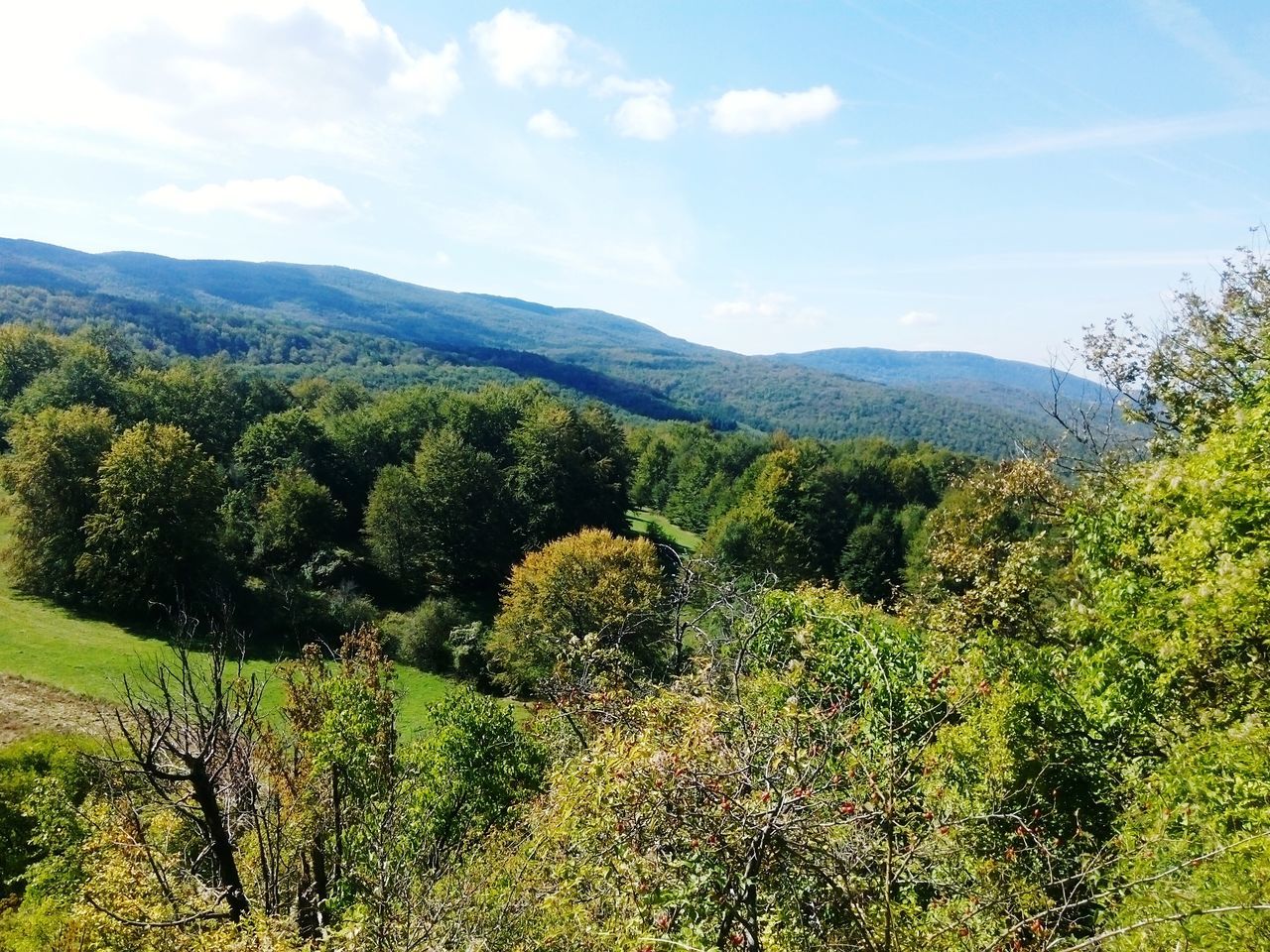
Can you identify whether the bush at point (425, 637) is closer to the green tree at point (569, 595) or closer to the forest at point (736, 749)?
the forest at point (736, 749)

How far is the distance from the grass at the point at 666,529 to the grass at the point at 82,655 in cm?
2803

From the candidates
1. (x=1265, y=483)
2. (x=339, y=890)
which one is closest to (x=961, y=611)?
(x=1265, y=483)

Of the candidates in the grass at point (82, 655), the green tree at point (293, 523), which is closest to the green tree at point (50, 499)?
the grass at point (82, 655)

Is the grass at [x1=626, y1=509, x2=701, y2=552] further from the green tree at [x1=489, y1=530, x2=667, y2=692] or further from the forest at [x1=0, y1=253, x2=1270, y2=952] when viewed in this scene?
the forest at [x1=0, y1=253, x2=1270, y2=952]

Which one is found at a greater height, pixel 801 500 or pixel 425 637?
pixel 801 500

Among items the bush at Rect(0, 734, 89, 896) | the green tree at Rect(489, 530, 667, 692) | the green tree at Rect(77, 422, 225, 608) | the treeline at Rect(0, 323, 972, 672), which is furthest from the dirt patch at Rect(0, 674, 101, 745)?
the green tree at Rect(489, 530, 667, 692)

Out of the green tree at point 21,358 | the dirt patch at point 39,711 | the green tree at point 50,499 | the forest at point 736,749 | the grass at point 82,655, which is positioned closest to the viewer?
the forest at point 736,749

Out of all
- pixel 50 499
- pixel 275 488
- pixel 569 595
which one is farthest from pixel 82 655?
pixel 569 595

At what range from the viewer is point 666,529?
67625 mm

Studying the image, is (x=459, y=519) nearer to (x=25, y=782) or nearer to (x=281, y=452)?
(x=281, y=452)

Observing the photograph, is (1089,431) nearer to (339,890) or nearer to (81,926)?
(339,890)

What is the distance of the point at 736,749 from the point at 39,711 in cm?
2768

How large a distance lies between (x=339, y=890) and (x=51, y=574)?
106 feet

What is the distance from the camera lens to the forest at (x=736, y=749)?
16.5ft
